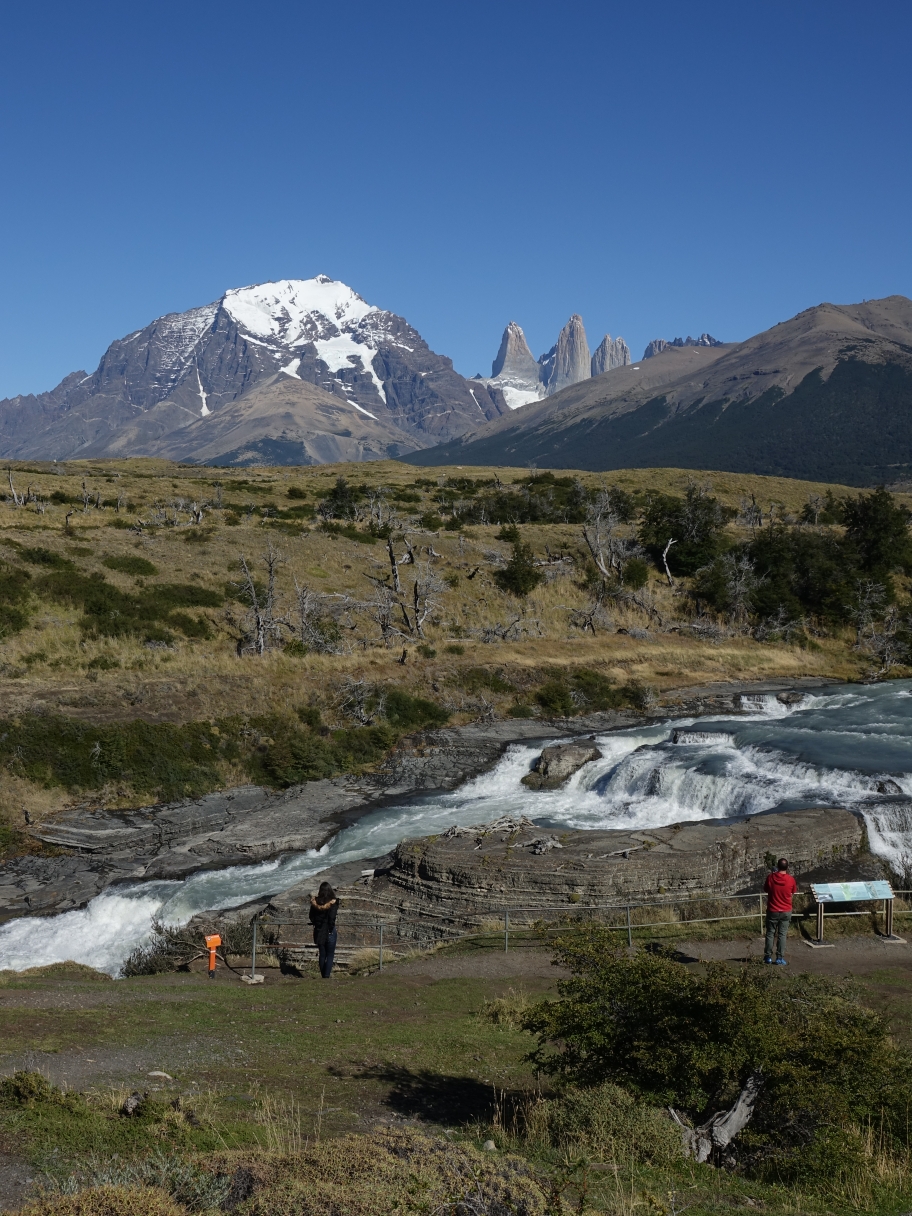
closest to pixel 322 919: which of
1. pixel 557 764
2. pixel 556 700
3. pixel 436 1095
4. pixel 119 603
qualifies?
pixel 436 1095

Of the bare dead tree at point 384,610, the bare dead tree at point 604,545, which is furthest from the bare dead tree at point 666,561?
the bare dead tree at point 384,610

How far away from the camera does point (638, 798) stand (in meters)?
29.2

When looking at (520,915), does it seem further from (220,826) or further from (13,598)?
(13,598)

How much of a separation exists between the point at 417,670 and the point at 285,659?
639cm

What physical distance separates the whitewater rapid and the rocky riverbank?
85 centimetres

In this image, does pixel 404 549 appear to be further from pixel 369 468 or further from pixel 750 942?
pixel 369 468

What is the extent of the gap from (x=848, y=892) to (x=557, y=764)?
16.7m

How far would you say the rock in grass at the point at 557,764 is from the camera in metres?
31.8

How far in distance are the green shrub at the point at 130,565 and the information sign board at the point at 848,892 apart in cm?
3791

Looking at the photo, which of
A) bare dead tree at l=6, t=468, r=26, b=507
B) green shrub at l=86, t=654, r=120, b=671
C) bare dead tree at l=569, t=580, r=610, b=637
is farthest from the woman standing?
bare dead tree at l=6, t=468, r=26, b=507

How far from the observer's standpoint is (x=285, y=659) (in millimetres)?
39656

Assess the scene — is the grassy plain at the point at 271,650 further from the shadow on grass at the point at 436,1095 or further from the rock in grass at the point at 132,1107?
the rock in grass at the point at 132,1107

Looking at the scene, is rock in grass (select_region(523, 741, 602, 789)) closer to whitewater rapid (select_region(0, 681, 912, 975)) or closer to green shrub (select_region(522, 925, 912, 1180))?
whitewater rapid (select_region(0, 681, 912, 975))

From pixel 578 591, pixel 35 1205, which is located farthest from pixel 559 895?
pixel 578 591
